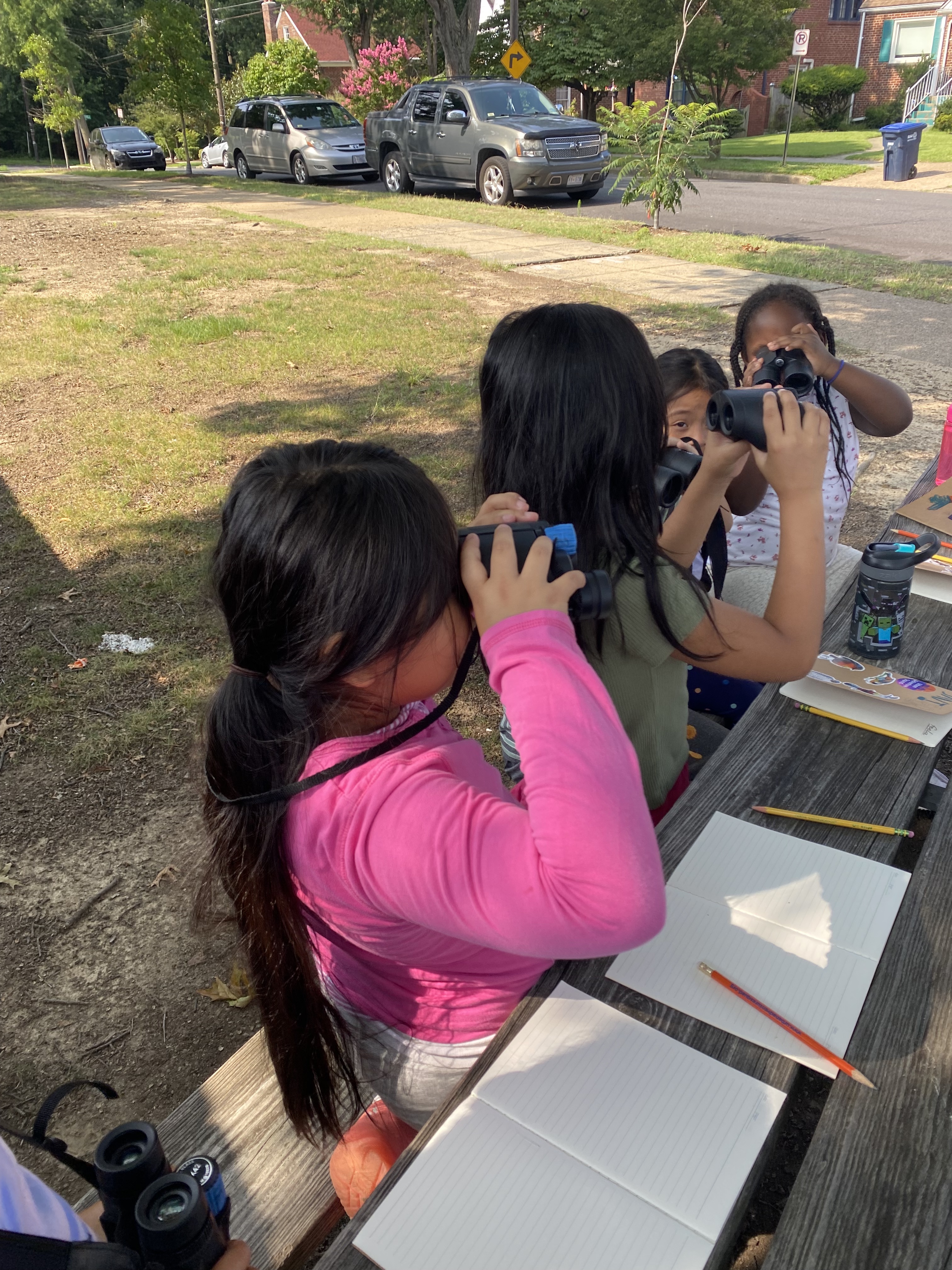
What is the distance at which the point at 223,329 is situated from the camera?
7750mm

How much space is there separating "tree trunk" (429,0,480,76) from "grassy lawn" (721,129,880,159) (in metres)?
7.92

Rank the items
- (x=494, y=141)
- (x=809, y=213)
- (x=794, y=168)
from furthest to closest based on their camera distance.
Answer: (x=794, y=168), (x=494, y=141), (x=809, y=213)

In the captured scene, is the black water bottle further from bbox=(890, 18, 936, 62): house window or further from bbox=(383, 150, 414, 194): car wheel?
bbox=(890, 18, 936, 62): house window

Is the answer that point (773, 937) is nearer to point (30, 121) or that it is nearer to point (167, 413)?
point (167, 413)

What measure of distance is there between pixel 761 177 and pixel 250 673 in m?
22.1

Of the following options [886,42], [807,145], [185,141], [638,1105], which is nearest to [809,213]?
[638,1105]

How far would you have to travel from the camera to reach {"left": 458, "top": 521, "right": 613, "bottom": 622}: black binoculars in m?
1.21

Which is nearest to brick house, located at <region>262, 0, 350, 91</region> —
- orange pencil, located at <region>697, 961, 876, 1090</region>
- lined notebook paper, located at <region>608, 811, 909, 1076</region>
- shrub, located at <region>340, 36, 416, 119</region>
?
shrub, located at <region>340, 36, 416, 119</region>

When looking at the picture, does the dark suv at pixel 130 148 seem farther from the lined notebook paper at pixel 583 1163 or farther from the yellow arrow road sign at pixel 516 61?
the lined notebook paper at pixel 583 1163

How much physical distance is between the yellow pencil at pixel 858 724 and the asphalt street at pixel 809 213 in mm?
9560

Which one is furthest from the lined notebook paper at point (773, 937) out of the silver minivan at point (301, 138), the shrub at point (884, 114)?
the shrub at point (884, 114)

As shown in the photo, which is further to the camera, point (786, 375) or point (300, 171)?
point (300, 171)

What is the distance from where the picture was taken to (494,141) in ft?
47.6

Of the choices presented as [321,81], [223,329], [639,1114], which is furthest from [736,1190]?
[321,81]
